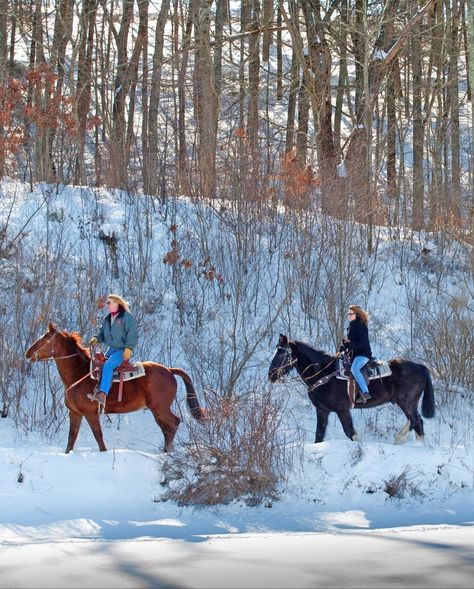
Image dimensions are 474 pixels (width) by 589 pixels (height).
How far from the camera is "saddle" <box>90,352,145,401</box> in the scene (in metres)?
13.8

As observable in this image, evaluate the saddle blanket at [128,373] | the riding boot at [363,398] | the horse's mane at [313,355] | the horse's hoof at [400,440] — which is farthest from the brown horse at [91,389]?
the horse's hoof at [400,440]

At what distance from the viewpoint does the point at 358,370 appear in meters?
14.9

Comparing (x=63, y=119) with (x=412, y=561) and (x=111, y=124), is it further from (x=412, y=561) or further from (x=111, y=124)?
(x=412, y=561)

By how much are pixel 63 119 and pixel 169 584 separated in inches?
675

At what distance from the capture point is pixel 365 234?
71.4ft

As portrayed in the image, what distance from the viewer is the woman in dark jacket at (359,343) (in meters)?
14.6

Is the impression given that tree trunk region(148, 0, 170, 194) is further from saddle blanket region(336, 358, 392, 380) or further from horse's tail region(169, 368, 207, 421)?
saddle blanket region(336, 358, 392, 380)

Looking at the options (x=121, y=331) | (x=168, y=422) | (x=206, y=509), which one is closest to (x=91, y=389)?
(x=121, y=331)

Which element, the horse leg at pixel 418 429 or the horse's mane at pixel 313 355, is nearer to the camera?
the horse's mane at pixel 313 355

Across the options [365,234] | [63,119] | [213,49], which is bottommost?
[365,234]

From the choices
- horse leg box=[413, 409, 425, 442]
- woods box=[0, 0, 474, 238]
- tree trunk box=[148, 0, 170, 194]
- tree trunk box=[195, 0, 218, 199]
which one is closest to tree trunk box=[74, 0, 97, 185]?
woods box=[0, 0, 474, 238]

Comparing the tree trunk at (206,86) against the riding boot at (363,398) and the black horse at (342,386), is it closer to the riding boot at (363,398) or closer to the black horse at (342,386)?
the black horse at (342,386)

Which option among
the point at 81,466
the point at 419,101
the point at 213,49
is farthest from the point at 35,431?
the point at 419,101

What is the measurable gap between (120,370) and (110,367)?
17cm
